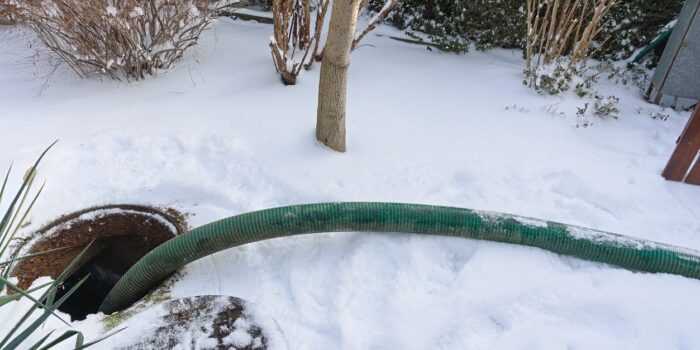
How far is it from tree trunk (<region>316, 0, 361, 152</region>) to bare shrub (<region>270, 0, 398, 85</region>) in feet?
3.09

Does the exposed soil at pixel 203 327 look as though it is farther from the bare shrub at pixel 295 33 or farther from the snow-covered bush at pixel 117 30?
the snow-covered bush at pixel 117 30

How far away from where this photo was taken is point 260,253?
2.46 metres

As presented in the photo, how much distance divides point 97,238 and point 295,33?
2447 millimetres

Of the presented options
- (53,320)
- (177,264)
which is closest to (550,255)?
(177,264)

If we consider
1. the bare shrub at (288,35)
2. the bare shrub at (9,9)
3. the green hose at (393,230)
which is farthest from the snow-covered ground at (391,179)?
the bare shrub at (9,9)

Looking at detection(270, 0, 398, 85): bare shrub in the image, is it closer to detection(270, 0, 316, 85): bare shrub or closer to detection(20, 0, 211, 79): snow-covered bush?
detection(270, 0, 316, 85): bare shrub

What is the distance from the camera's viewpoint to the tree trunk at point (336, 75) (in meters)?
2.57

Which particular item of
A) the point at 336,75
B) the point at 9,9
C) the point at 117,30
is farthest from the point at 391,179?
the point at 9,9

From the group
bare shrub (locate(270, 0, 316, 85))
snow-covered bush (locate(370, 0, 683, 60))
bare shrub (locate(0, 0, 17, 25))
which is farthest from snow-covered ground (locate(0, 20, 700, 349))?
bare shrub (locate(0, 0, 17, 25))

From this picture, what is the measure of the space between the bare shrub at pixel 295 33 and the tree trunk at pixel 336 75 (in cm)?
94

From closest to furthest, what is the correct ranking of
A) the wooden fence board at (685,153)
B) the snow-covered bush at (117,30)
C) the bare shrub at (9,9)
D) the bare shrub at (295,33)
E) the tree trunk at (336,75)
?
the tree trunk at (336,75) < the wooden fence board at (685,153) < the snow-covered bush at (117,30) < the bare shrub at (295,33) < the bare shrub at (9,9)

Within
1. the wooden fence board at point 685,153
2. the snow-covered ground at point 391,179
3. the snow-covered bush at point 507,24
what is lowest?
the snow-covered ground at point 391,179

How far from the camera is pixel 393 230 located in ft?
8.07

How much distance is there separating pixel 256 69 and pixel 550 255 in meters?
2.94
